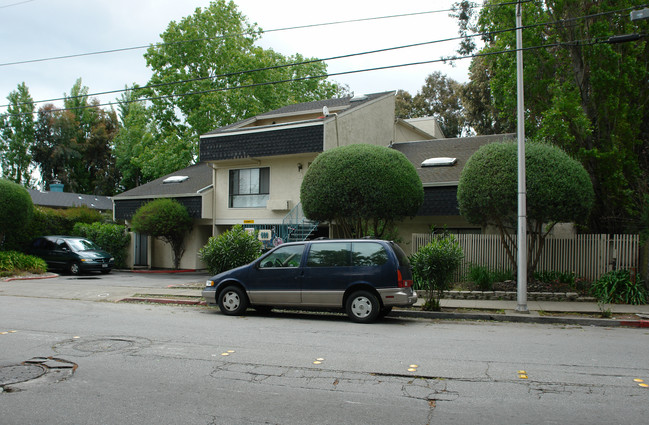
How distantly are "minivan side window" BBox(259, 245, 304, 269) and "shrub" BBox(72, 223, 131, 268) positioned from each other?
16.3 metres

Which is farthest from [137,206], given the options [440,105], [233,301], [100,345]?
[440,105]

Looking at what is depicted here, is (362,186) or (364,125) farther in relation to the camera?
(364,125)

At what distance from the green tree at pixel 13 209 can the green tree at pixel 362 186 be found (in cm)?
1411

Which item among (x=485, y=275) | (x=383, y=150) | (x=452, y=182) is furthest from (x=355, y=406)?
(x=452, y=182)

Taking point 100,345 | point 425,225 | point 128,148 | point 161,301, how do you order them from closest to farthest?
point 100,345
point 161,301
point 425,225
point 128,148

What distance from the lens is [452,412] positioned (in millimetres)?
4938

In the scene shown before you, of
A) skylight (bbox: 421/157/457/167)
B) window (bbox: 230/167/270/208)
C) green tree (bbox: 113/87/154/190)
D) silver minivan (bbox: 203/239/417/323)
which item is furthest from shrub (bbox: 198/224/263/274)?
green tree (bbox: 113/87/154/190)

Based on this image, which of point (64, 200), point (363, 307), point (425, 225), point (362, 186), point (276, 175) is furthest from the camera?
point (64, 200)

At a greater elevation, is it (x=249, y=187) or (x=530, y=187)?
(x=249, y=187)

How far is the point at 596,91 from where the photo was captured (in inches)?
628

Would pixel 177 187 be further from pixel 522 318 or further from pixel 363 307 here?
pixel 522 318

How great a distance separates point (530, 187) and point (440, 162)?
23.2 feet

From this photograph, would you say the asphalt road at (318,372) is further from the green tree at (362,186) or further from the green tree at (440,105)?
the green tree at (440,105)

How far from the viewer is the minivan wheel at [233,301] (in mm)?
11195
